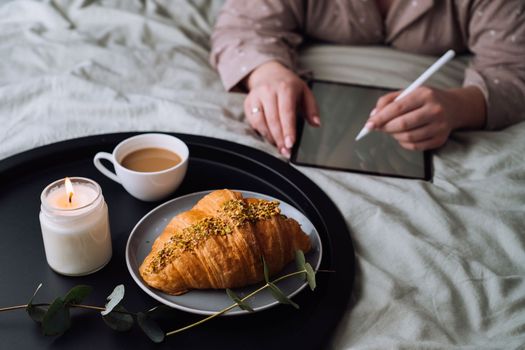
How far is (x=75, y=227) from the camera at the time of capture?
64 cm

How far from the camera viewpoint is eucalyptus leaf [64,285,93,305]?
1.95 feet

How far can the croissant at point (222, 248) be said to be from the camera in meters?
0.63

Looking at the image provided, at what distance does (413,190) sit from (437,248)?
13cm

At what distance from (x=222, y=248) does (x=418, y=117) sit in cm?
46

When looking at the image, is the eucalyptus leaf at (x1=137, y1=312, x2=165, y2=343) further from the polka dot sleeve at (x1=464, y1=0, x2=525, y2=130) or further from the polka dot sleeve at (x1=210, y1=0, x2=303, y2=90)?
the polka dot sleeve at (x1=464, y1=0, x2=525, y2=130)

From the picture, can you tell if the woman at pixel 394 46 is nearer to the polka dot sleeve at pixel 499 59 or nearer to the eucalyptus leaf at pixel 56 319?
the polka dot sleeve at pixel 499 59

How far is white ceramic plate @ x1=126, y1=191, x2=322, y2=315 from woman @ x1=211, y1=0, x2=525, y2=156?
0.71 ft

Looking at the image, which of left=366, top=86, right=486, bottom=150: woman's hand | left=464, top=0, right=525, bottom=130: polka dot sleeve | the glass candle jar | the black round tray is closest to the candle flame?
the glass candle jar

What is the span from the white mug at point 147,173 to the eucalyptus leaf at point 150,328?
0.72 ft

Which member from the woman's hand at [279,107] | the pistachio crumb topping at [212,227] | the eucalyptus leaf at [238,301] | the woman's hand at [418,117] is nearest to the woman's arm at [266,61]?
the woman's hand at [279,107]

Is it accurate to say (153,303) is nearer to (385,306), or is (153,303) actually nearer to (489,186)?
(385,306)

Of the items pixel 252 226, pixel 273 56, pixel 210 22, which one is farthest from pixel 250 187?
pixel 210 22

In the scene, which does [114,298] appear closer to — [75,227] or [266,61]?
[75,227]

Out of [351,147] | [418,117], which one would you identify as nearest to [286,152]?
[351,147]
